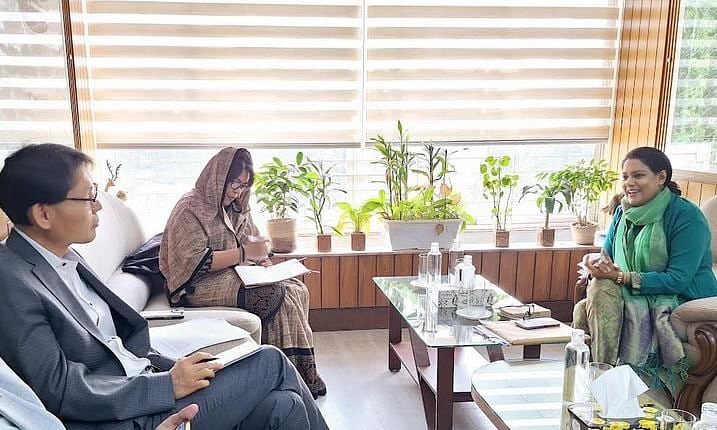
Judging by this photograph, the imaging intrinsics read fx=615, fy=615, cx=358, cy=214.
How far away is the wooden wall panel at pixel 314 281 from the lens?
11.8 ft

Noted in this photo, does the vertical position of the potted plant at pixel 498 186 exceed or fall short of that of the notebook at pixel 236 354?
it exceeds it

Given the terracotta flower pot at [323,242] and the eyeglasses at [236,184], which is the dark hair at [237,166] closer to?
the eyeglasses at [236,184]

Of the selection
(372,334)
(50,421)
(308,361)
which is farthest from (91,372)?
(372,334)

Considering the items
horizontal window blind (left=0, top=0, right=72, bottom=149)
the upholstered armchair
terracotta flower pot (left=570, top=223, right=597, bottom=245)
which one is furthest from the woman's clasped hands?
horizontal window blind (left=0, top=0, right=72, bottom=149)

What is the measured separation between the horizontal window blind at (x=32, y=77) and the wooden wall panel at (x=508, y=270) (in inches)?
99.1

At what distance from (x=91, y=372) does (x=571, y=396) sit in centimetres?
140

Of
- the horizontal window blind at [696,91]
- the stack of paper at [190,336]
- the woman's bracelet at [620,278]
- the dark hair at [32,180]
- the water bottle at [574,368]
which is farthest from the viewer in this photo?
the horizontal window blind at [696,91]

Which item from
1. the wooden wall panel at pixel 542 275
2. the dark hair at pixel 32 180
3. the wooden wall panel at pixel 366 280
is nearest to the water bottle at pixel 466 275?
the wooden wall panel at pixel 366 280

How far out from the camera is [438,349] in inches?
89.6

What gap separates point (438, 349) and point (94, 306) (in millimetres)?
1191

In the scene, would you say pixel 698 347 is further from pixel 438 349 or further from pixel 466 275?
pixel 438 349

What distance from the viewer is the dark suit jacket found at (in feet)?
4.83

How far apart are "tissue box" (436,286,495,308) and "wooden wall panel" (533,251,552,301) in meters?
1.32

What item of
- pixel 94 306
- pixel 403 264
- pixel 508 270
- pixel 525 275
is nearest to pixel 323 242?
pixel 403 264
